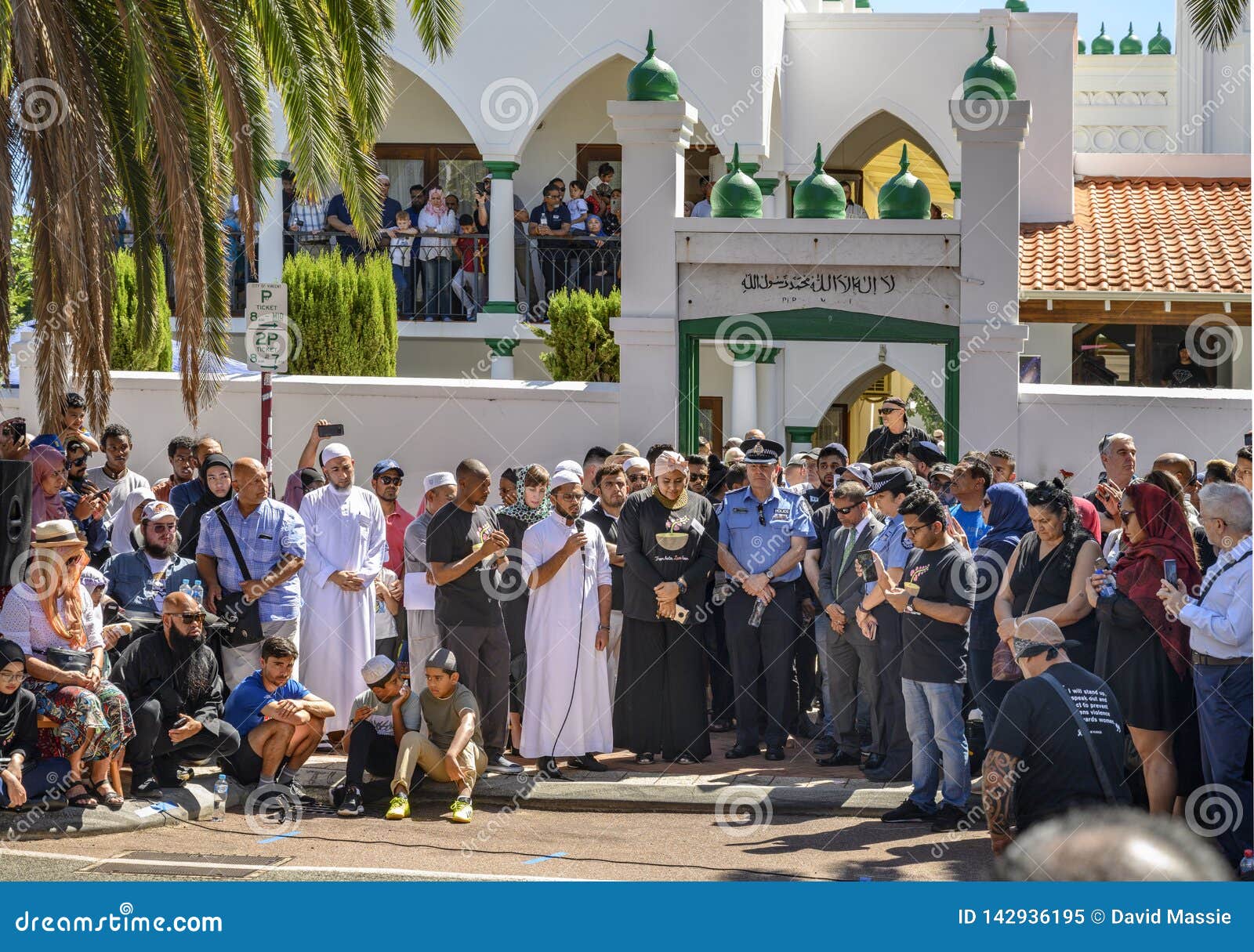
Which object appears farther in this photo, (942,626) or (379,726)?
(379,726)

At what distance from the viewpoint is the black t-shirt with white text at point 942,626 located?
8.70 metres

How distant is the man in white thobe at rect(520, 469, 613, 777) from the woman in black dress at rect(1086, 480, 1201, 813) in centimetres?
351

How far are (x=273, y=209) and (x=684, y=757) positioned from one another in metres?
13.0

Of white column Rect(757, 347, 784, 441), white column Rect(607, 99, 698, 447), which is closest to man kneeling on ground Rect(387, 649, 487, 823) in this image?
white column Rect(607, 99, 698, 447)

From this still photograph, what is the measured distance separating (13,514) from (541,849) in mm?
3186

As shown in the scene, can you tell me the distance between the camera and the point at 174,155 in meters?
10.3

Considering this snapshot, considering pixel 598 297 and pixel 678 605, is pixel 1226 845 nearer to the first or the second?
pixel 678 605

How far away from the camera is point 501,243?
21062 millimetres

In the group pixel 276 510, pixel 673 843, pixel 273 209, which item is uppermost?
pixel 273 209

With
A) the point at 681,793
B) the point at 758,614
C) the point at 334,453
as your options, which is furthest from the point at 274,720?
the point at 758,614

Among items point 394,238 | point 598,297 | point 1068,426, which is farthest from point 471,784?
point 394,238

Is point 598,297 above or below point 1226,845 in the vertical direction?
above

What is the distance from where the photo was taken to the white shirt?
7363mm

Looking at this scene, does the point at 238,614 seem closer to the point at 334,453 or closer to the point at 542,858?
the point at 334,453
